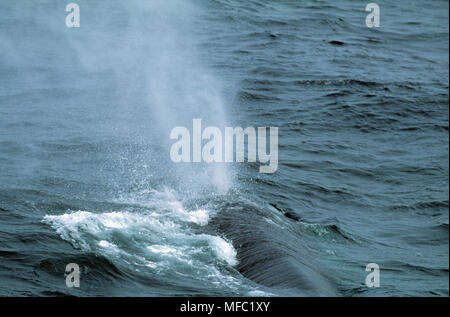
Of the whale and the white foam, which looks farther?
the white foam

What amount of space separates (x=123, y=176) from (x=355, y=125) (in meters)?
9.42

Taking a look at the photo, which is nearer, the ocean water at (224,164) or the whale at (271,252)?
the whale at (271,252)

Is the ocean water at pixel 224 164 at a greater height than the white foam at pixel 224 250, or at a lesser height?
greater

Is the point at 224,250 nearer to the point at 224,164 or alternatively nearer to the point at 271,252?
the point at 271,252

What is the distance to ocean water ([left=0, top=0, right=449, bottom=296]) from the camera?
13555mm

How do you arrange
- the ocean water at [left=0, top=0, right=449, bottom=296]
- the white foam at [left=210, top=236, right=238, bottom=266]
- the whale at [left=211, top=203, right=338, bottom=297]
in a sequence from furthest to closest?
the white foam at [left=210, top=236, right=238, bottom=266]
the ocean water at [left=0, top=0, right=449, bottom=296]
the whale at [left=211, top=203, right=338, bottom=297]

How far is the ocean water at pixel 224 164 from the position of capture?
1355 centimetres

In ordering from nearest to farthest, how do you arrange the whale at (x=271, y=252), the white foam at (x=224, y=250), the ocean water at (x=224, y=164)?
the whale at (x=271, y=252) → the ocean water at (x=224, y=164) → the white foam at (x=224, y=250)

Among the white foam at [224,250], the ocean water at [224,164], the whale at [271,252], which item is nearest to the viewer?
the whale at [271,252]

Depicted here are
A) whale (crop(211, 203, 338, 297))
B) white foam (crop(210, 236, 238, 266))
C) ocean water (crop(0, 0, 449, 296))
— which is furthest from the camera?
white foam (crop(210, 236, 238, 266))

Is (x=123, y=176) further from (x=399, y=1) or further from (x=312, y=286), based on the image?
(x=399, y=1)

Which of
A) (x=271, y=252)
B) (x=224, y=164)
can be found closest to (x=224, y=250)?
(x=271, y=252)

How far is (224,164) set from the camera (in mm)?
21250

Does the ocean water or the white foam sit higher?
the ocean water
